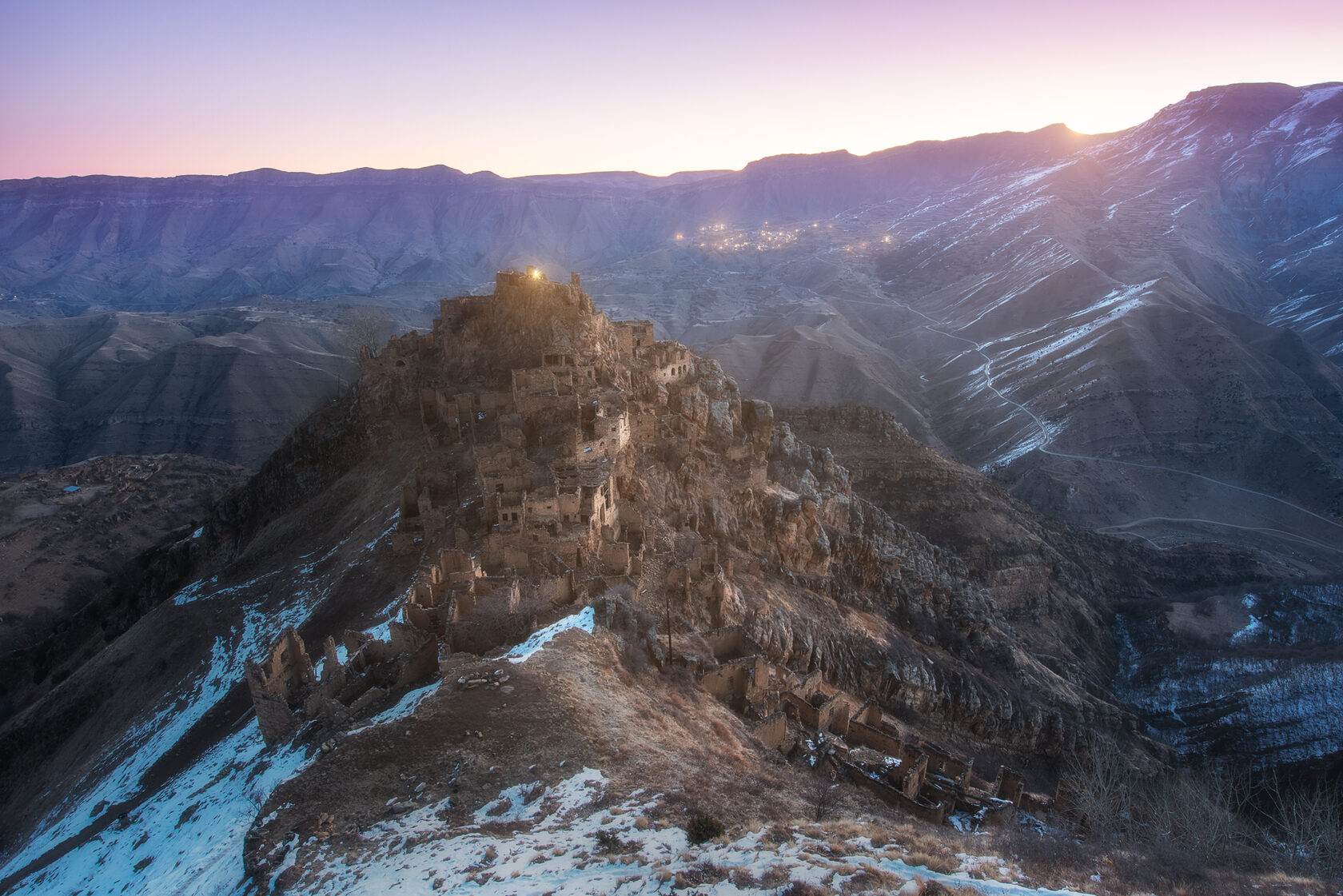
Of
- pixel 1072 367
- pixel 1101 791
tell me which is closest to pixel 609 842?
pixel 1101 791

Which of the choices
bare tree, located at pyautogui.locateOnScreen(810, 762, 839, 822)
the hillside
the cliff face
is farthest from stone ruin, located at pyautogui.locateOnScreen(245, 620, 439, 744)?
the hillside

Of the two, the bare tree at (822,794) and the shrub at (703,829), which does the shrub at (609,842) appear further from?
the bare tree at (822,794)

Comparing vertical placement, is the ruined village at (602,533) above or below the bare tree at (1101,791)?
above

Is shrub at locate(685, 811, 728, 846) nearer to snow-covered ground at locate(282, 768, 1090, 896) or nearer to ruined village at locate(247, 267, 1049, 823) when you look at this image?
snow-covered ground at locate(282, 768, 1090, 896)

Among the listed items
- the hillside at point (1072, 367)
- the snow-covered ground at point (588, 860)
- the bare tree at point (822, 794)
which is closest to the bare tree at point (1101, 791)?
the bare tree at point (822, 794)

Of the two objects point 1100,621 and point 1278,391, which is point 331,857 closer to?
point 1100,621

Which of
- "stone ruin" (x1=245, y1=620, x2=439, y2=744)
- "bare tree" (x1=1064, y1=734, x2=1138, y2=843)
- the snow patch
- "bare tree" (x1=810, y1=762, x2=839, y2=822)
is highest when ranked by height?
the snow patch

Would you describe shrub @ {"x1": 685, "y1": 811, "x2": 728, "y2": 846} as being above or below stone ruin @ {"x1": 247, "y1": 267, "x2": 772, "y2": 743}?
below

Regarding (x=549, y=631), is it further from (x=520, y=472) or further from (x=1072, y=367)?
(x=1072, y=367)
